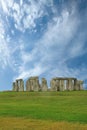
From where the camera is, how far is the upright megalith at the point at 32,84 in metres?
86.5

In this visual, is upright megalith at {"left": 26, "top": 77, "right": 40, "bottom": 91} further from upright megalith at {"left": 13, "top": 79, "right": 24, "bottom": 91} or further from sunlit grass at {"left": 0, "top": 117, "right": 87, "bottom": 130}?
sunlit grass at {"left": 0, "top": 117, "right": 87, "bottom": 130}

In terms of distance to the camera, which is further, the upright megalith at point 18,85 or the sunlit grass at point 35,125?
the upright megalith at point 18,85

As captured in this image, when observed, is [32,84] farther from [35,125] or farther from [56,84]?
[35,125]

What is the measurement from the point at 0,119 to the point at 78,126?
7.90m

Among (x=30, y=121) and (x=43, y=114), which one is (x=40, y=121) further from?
(x=43, y=114)

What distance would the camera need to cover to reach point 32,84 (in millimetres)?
87438

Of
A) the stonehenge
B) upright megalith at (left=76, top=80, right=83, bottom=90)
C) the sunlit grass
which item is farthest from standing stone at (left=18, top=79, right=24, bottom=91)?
the sunlit grass

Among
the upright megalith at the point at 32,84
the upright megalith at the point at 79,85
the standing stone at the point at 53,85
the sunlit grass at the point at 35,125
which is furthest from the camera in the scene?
the upright megalith at the point at 32,84

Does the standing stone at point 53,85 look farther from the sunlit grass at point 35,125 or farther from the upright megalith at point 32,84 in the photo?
the sunlit grass at point 35,125

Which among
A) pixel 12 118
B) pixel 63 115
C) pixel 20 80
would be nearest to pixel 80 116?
pixel 63 115

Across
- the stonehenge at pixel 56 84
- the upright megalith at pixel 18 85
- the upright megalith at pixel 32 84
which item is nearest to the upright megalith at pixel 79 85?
the stonehenge at pixel 56 84

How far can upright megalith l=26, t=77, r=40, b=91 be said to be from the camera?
86.5 meters

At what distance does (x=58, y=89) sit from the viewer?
84.8 m

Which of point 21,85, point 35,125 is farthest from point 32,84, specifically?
point 35,125
